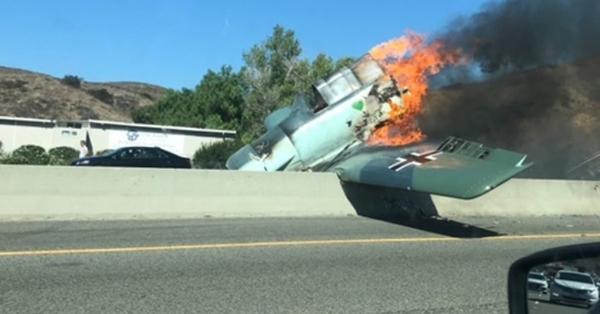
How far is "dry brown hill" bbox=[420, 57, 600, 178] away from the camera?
2396 cm

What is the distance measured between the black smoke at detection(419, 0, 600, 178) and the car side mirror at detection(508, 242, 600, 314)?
15499 millimetres

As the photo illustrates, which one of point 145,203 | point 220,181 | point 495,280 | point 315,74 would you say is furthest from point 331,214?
point 315,74

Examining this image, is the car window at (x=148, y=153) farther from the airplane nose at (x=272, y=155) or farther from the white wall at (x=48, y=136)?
the white wall at (x=48, y=136)

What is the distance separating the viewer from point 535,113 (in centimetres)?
3047

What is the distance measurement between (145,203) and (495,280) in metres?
7.17

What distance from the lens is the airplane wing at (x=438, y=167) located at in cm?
1126

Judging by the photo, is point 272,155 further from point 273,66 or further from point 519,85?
point 273,66

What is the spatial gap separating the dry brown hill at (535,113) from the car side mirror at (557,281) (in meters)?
18.0

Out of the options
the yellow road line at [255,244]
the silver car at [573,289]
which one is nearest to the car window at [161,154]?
the yellow road line at [255,244]

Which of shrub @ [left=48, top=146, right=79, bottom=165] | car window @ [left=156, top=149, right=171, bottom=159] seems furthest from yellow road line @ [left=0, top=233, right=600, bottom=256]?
shrub @ [left=48, top=146, right=79, bottom=165]

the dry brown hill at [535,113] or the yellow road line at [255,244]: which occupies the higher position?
the yellow road line at [255,244]

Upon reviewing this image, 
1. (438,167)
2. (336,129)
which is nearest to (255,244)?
(438,167)

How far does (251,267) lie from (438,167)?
195 inches

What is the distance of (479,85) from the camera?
77.2 feet
